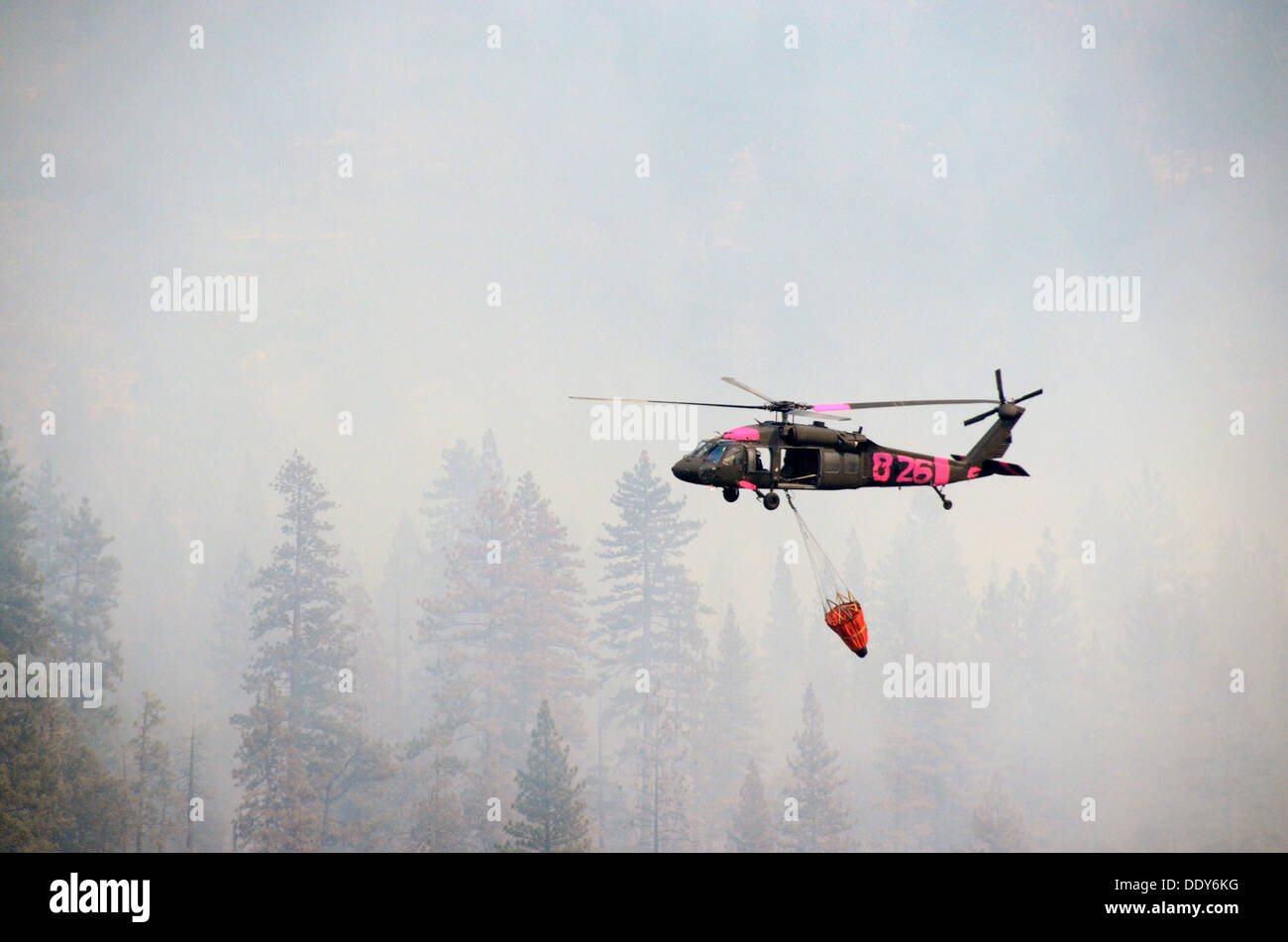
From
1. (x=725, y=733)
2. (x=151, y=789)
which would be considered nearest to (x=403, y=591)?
(x=725, y=733)

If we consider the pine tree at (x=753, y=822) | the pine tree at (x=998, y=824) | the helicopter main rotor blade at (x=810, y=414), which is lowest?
the pine tree at (x=998, y=824)

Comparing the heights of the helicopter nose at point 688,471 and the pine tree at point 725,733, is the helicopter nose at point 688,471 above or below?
above

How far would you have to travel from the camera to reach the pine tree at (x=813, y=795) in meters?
85.8

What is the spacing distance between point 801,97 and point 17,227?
120 m

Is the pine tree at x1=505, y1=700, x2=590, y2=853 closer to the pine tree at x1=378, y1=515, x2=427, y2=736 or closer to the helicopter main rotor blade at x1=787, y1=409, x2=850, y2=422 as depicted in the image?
the helicopter main rotor blade at x1=787, y1=409, x2=850, y2=422

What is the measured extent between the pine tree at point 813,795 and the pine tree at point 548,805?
23531mm

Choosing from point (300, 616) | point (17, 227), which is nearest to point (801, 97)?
point (17, 227)

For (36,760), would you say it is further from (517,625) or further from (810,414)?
(810,414)

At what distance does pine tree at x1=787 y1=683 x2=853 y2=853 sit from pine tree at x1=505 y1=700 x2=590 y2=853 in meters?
23.5

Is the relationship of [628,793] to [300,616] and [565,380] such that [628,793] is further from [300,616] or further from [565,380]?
[565,380]

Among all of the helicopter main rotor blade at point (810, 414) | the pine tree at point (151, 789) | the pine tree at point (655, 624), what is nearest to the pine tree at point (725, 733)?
the pine tree at point (655, 624)

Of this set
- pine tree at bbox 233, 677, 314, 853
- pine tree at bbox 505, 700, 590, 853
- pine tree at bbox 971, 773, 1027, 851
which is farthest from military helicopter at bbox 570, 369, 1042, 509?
pine tree at bbox 971, 773, 1027, 851

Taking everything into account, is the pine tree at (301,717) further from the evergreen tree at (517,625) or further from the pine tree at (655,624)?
the pine tree at (655,624)

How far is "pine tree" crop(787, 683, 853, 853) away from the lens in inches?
3376
